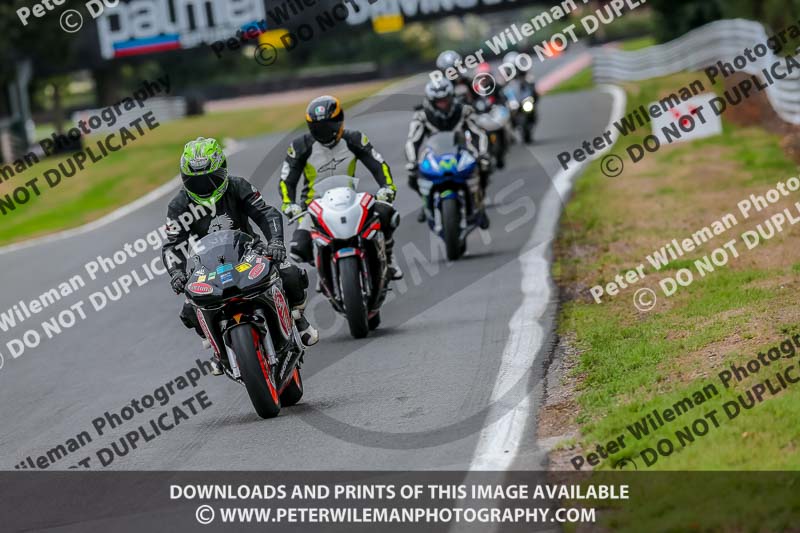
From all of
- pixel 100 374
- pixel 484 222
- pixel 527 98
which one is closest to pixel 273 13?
pixel 527 98

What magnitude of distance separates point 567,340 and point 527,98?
1517 cm

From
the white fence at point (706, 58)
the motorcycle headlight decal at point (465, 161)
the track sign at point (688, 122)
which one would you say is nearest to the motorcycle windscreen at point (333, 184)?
the motorcycle headlight decal at point (465, 161)

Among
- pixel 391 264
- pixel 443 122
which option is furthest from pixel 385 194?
pixel 443 122

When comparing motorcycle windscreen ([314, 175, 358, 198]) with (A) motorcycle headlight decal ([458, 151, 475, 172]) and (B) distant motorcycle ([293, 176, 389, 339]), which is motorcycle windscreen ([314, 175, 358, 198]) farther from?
(A) motorcycle headlight decal ([458, 151, 475, 172])

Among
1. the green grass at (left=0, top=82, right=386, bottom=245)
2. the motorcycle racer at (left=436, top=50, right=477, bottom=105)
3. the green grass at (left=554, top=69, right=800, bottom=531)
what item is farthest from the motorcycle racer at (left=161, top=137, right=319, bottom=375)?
the green grass at (left=0, top=82, right=386, bottom=245)

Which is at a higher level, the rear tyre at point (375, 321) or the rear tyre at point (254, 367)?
the rear tyre at point (254, 367)

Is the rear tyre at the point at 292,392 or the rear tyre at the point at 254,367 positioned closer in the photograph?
the rear tyre at the point at 254,367

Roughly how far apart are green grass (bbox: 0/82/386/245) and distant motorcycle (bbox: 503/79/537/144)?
455cm

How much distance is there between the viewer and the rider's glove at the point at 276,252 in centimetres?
834

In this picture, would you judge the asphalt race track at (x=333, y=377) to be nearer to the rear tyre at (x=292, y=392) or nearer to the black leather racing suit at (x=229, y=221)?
the rear tyre at (x=292, y=392)

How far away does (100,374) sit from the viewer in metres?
10.9

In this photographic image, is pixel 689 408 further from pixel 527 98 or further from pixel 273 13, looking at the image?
pixel 273 13

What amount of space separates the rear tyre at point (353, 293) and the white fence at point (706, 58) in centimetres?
1200

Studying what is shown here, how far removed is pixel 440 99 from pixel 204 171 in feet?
19.9
